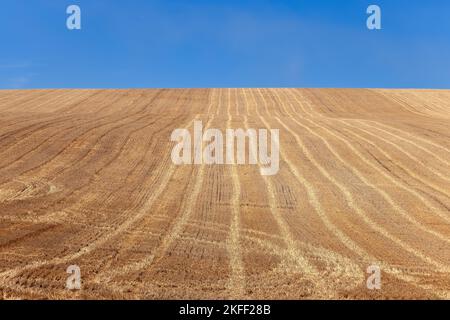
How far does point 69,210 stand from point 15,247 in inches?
109

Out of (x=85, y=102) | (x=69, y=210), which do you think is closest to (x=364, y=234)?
(x=69, y=210)

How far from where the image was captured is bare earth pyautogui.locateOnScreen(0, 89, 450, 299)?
7.39 meters

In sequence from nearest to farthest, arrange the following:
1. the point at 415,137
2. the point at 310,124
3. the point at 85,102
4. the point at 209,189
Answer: the point at 209,189 → the point at 415,137 → the point at 310,124 → the point at 85,102

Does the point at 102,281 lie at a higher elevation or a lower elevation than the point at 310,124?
lower

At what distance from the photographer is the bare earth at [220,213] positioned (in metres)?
7.39

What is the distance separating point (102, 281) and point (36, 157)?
1025cm

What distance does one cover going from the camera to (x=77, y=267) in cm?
775

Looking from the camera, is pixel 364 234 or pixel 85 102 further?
pixel 85 102

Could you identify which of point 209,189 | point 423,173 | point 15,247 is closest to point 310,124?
point 423,173

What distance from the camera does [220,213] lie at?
11688 mm

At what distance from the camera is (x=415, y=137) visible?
70.3 ft

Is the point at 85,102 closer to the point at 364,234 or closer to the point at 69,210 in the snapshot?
the point at 69,210
